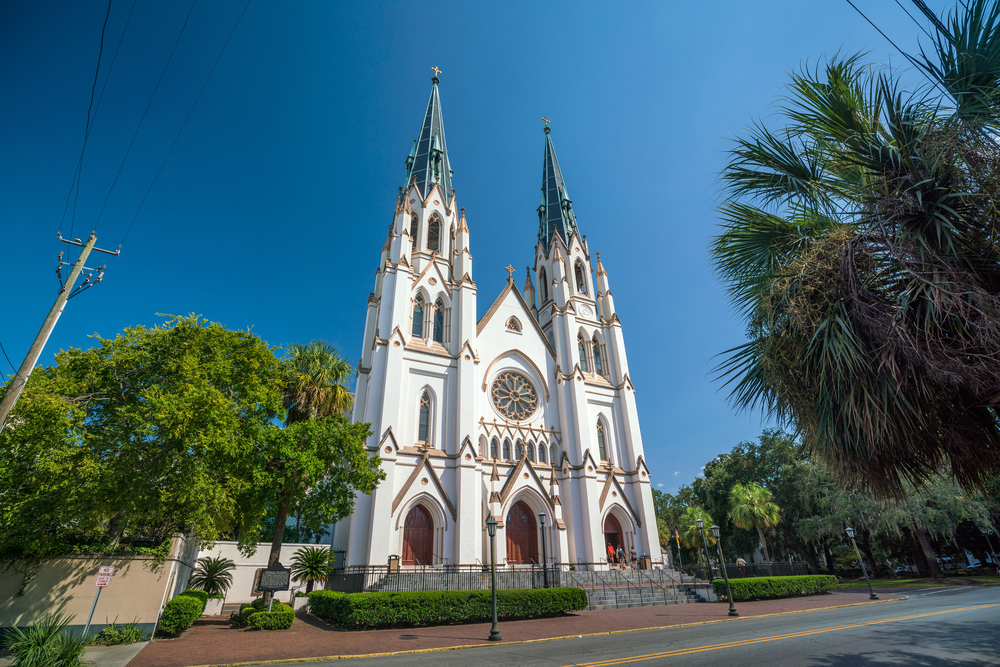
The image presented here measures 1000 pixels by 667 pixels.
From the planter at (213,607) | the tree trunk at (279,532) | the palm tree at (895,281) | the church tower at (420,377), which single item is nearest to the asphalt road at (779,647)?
the palm tree at (895,281)

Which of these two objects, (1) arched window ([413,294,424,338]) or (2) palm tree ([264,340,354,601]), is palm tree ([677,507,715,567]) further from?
(2) palm tree ([264,340,354,601])

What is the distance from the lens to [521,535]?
25500 millimetres

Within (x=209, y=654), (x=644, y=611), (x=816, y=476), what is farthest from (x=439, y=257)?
(x=816, y=476)

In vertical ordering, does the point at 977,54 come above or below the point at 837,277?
above

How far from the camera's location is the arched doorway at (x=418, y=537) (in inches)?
893

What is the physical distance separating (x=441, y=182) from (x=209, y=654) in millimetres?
31882

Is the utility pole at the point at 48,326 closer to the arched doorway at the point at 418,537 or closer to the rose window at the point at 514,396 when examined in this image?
the arched doorway at the point at 418,537

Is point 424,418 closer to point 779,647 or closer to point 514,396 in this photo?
point 514,396

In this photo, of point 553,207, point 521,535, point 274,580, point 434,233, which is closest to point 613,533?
point 521,535

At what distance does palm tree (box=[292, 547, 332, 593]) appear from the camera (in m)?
19.7

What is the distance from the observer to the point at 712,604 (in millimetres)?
19828

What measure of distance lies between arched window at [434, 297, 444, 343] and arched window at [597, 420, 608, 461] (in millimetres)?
11425

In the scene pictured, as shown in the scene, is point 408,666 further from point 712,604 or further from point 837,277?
point 712,604

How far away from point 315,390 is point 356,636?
1045cm
